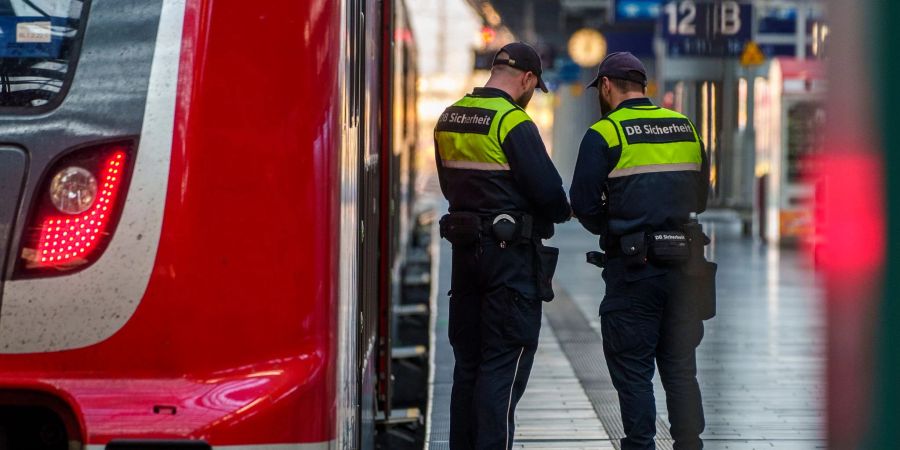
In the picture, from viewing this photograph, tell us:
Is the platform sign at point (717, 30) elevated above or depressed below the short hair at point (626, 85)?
above

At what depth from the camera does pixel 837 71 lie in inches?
56.4

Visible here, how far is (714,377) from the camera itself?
22.6ft

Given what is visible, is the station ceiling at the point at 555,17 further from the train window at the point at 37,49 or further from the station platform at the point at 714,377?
the train window at the point at 37,49

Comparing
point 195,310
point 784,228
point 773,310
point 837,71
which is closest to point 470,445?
point 195,310

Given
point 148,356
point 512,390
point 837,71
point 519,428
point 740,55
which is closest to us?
point 837,71

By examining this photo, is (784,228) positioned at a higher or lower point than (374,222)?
lower

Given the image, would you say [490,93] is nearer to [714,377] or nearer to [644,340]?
[644,340]

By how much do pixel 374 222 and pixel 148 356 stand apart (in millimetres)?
2522

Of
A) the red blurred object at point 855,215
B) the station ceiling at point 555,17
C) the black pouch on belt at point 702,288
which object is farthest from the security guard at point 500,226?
the station ceiling at point 555,17

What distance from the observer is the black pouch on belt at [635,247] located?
536 cm

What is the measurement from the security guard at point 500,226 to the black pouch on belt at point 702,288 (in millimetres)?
596

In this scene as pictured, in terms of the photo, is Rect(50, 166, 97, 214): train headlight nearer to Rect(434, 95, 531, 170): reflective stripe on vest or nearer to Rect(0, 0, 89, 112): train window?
Rect(0, 0, 89, 112): train window

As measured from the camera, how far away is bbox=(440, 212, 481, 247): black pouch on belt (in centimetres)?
521

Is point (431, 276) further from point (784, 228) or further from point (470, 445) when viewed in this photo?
point (470, 445)
